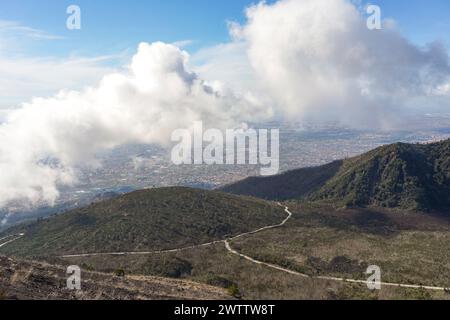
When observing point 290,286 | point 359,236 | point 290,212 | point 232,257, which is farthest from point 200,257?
point 290,212

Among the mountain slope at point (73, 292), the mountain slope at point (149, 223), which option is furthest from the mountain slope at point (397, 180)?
the mountain slope at point (73, 292)

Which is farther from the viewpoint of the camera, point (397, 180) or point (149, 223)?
point (397, 180)

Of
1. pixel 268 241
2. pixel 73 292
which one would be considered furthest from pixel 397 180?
pixel 73 292

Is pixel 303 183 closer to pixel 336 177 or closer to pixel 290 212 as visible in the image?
pixel 336 177

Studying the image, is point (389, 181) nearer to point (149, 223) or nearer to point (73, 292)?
point (149, 223)

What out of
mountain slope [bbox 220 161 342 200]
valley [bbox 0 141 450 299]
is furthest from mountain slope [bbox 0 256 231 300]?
mountain slope [bbox 220 161 342 200]
